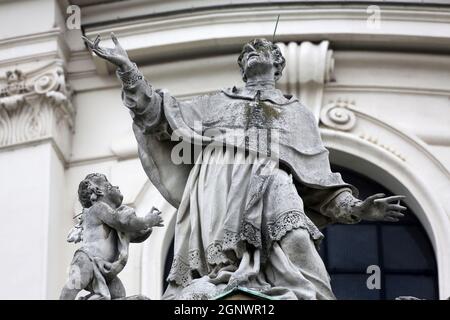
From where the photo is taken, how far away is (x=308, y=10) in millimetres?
28047

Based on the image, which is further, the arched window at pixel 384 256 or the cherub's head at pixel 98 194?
the arched window at pixel 384 256

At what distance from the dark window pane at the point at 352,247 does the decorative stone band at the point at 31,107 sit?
317 centimetres

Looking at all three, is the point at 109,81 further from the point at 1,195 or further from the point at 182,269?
the point at 182,269

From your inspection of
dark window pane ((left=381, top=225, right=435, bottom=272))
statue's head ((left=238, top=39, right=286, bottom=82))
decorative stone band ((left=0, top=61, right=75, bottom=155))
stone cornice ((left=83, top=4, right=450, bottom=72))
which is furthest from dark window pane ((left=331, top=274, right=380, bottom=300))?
statue's head ((left=238, top=39, right=286, bottom=82))

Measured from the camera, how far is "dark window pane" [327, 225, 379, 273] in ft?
88.9

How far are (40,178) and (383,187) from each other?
3878 mm

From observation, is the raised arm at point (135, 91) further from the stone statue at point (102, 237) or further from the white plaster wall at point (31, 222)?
the white plaster wall at point (31, 222)

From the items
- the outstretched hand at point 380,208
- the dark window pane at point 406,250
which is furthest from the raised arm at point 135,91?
the dark window pane at point 406,250

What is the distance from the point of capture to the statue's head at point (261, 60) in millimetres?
18547

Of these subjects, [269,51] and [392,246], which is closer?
[269,51]

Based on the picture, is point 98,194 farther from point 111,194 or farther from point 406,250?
point 406,250
